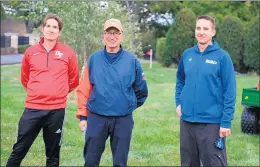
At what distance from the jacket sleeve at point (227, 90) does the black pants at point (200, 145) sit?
132 millimetres

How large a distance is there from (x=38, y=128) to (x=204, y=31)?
1.84 metres

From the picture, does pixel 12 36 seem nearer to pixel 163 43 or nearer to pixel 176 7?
pixel 176 7

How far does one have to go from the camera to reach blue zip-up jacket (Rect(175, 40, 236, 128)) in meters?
4.31

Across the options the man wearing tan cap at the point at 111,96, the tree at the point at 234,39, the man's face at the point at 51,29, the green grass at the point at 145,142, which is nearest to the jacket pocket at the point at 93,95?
the man wearing tan cap at the point at 111,96

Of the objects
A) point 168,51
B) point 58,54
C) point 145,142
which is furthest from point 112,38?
point 168,51

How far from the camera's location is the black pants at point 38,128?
470cm

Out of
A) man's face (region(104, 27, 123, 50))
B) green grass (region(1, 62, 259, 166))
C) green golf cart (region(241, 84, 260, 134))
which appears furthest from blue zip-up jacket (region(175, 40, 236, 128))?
green golf cart (region(241, 84, 260, 134))

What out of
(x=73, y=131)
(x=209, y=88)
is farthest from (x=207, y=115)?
(x=73, y=131)

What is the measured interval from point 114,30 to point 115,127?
0.85m

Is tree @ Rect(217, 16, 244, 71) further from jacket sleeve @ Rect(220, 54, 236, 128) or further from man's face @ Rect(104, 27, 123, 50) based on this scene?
man's face @ Rect(104, 27, 123, 50)

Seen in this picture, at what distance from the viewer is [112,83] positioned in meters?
4.33

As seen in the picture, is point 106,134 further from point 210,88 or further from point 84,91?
point 210,88

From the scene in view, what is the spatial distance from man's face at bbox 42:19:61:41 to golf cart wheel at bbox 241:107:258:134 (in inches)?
199

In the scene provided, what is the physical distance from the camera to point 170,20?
4138cm
